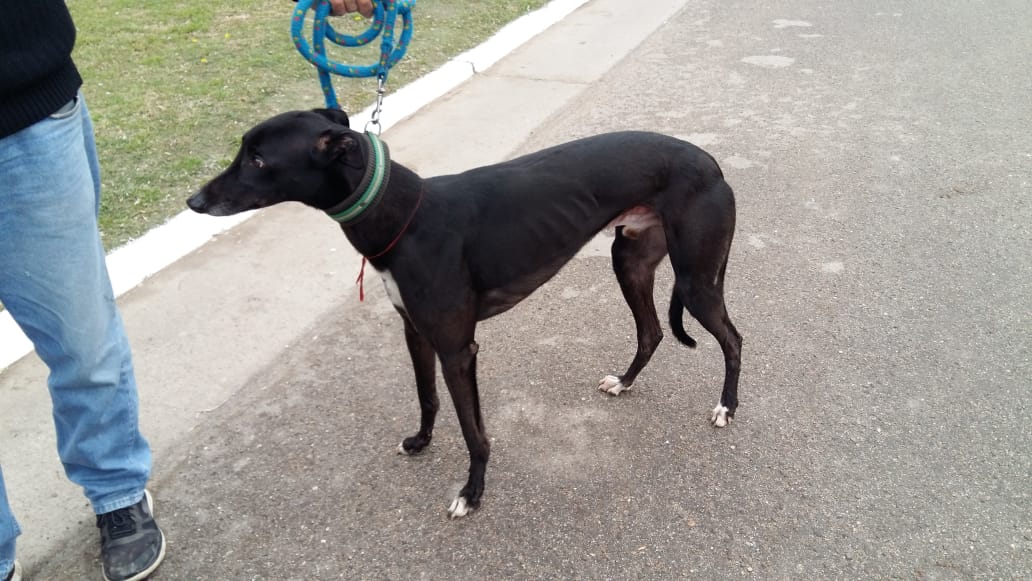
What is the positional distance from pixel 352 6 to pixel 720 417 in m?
2.10

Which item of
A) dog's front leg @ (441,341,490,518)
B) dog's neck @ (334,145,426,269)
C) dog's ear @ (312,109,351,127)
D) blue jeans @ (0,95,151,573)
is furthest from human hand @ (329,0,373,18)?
dog's front leg @ (441,341,490,518)

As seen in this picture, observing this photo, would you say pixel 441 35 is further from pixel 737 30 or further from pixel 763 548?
pixel 763 548

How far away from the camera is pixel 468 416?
9.04 feet

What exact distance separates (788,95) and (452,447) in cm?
499

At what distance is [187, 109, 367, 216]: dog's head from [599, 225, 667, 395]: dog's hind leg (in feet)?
3.99

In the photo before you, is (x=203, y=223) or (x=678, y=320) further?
(x=203, y=223)

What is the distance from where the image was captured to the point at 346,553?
2.61 metres

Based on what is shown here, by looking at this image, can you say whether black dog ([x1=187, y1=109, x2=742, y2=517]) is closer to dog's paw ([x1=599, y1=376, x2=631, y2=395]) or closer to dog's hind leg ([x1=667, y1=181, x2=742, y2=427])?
dog's hind leg ([x1=667, y1=181, x2=742, y2=427])

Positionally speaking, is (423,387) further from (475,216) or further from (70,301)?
(70,301)

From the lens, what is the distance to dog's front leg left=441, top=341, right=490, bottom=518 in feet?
8.77

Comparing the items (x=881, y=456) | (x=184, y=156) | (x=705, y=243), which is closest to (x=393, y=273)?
(x=705, y=243)

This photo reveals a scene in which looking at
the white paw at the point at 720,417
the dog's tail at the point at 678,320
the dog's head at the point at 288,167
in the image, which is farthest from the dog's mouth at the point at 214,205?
the white paw at the point at 720,417

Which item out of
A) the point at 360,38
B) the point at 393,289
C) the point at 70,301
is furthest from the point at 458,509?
the point at 360,38

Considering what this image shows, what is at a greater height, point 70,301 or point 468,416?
point 70,301
